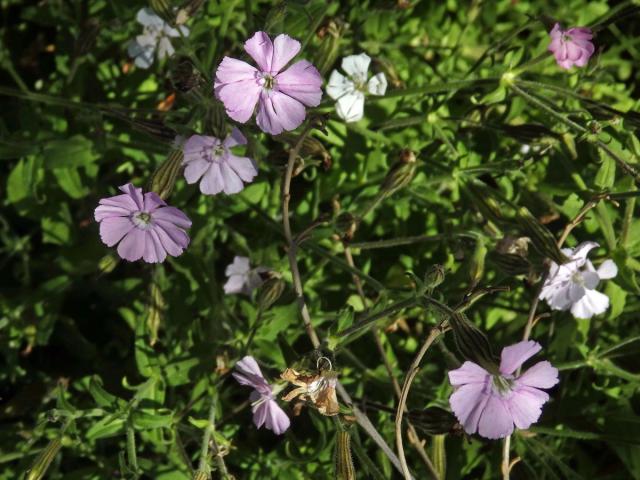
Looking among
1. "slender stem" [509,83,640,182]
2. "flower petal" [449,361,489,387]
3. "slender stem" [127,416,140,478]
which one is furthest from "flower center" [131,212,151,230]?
"slender stem" [509,83,640,182]

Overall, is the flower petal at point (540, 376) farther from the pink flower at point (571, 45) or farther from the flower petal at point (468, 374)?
the pink flower at point (571, 45)

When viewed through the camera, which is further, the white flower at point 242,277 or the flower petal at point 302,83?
the white flower at point 242,277

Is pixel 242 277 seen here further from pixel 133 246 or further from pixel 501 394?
pixel 501 394

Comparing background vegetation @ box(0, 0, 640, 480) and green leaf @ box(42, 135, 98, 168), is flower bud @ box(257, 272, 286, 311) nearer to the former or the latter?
background vegetation @ box(0, 0, 640, 480)

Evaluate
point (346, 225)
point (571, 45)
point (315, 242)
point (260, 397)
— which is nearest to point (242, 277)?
point (315, 242)

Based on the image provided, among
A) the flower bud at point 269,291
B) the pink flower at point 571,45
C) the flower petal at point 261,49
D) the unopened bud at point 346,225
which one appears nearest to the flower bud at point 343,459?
the flower bud at point 269,291
